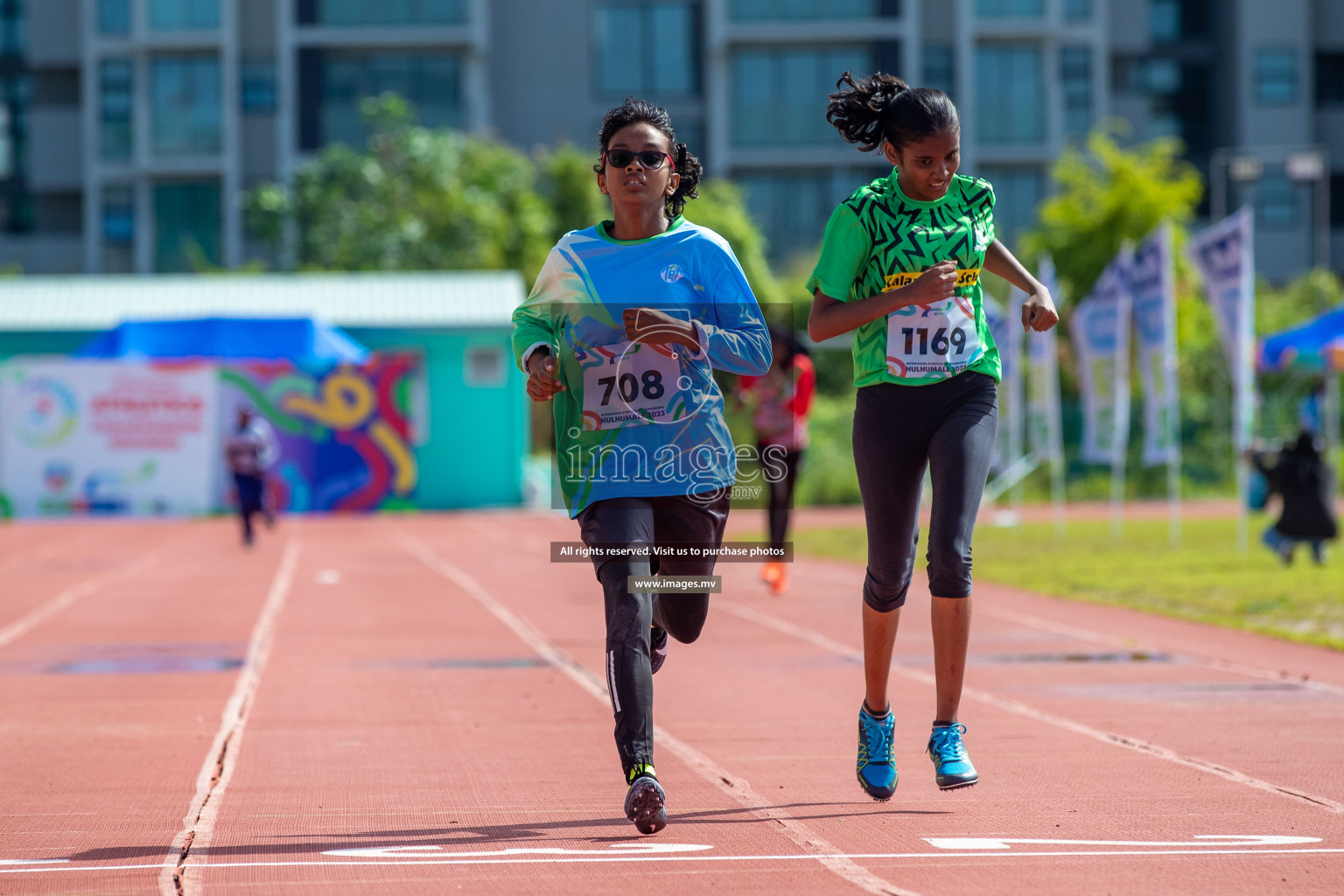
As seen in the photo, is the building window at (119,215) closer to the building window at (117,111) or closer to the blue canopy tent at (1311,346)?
the building window at (117,111)

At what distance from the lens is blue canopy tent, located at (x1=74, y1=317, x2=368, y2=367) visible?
29031 mm

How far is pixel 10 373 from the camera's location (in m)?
30.9

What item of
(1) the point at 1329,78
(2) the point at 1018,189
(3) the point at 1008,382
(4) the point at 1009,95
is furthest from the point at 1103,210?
(1) the point at 1329,78

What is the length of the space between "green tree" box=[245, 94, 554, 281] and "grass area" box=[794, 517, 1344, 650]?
2236 cm

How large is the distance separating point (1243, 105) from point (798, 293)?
63.9 feet

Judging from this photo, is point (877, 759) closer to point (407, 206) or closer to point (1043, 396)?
point (1043, 396)

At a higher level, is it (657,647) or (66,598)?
(657,647)

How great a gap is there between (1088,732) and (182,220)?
48.3m

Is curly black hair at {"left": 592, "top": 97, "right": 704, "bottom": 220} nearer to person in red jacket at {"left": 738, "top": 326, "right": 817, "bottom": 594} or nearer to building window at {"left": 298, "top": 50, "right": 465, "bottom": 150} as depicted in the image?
person in red jacket at {"left": 738, "top": 326, "right": 817, "bottom": 594}

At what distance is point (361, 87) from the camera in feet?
169

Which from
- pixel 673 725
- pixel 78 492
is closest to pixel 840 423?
pixel 78 492

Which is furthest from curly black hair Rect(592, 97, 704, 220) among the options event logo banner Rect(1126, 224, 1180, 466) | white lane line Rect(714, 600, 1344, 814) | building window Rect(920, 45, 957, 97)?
building window Rect(920, 45, 957, 97)

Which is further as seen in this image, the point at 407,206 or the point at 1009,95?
the point at 1009,95

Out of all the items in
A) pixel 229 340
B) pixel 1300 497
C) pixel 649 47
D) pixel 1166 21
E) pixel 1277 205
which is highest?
pixel 1166 21
